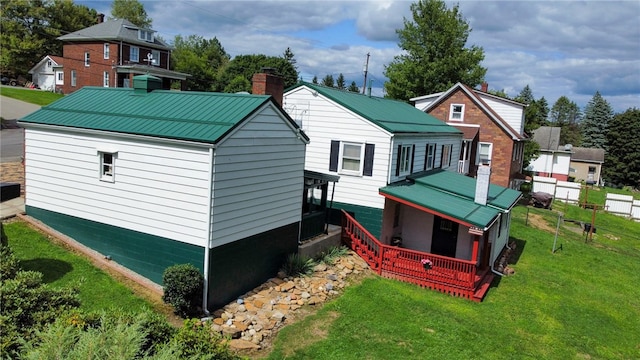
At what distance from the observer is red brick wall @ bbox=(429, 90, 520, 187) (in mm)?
34969

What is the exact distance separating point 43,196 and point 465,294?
15514 millimetres

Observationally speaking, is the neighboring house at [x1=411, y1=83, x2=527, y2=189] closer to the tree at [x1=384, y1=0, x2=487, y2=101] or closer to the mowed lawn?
the mowed lawn

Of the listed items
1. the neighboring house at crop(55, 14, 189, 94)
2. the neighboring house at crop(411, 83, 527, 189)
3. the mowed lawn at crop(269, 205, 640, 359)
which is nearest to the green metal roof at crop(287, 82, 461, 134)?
the neighboring house at crop(411, 83, 527, 189)

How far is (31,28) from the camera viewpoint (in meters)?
67.2

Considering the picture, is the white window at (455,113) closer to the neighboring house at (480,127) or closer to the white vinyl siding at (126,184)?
the neighboring house at (480,127)

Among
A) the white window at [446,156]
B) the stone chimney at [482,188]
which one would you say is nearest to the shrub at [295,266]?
the stone chimney at [482,188]

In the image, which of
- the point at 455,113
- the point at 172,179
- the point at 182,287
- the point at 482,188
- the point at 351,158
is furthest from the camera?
the point at 455,113

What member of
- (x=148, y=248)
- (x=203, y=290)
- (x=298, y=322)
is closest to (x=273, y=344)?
(x=298, y=322)

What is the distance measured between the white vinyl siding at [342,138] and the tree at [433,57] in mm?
37088

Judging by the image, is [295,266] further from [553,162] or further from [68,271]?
[553,162]

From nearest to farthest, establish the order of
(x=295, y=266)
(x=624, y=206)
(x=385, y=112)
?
(x=295, y=266), (x=385, y=112), (x=624, y=206)

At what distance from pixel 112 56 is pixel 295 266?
1794 inches

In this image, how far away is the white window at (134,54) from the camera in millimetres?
54031

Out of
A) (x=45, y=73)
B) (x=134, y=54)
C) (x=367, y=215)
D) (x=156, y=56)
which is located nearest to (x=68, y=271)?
(x=367, y=215)
